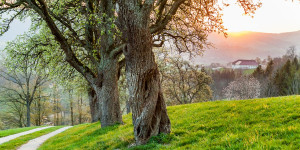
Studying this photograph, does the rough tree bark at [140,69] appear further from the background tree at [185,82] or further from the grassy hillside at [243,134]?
the background tree at [185,82]

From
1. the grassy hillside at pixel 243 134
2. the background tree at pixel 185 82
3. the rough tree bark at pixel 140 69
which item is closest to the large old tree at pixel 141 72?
the rough tree bark at pixel 140 69

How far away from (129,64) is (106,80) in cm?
688

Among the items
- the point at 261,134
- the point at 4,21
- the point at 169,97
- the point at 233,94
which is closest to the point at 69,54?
the point at 4,21

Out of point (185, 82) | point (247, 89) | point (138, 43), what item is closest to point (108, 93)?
point (138, 43)

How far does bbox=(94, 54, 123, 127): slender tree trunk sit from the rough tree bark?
6730 millimetres

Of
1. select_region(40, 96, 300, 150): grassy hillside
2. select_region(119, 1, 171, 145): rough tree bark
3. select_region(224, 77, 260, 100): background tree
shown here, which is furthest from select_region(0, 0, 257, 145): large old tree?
select_region(224, 77, 260, 100): background tree

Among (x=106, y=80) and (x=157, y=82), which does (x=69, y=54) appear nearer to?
(x=106, y=80)

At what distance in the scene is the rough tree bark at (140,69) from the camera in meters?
7.98

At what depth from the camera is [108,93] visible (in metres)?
14.7

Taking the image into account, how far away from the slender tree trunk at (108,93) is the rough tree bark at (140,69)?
22.1 feet

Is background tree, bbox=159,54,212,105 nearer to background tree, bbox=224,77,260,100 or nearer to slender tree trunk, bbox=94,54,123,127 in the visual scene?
slender tree trunk, bbox=94,54,123,127

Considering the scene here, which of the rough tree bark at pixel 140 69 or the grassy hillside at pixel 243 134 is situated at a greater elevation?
the rough tree bark at pixel 140 69

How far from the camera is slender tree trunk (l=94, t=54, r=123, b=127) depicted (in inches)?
578

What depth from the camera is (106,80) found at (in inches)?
578
